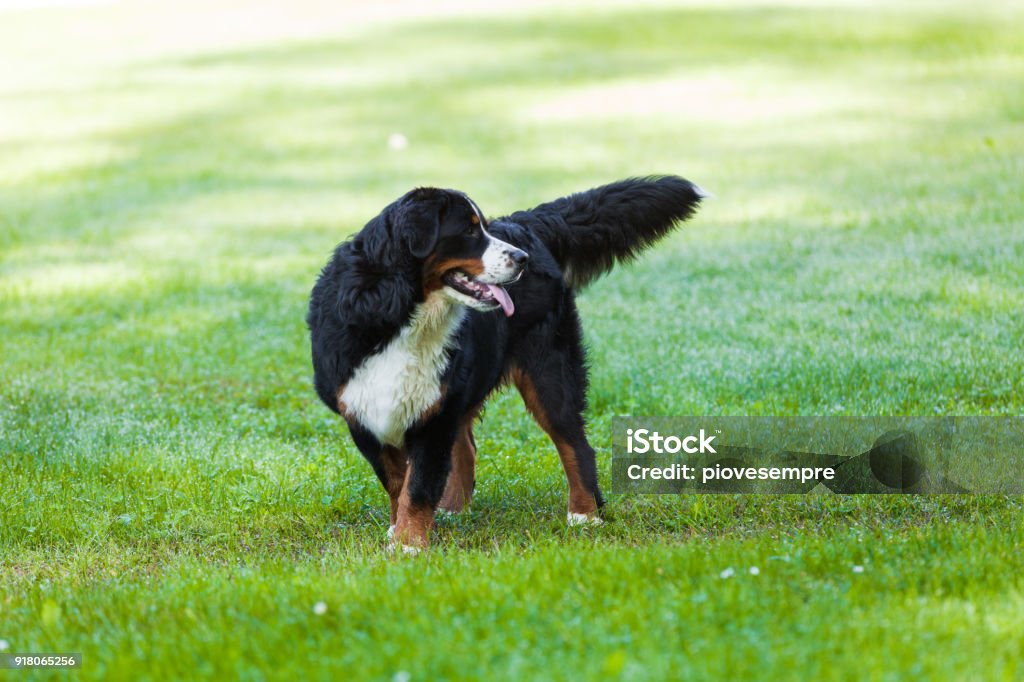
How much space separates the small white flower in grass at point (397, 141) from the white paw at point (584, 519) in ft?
42.4

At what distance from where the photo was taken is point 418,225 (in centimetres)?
503

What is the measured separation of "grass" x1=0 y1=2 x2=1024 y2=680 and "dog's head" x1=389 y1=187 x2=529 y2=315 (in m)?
1.14

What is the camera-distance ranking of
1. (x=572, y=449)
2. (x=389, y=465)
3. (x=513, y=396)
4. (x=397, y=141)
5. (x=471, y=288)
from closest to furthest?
(x=471, y=288) → (x=389, y=465) → (x=572, y=449) → (x=513, y=396) → (x=397, y=141)

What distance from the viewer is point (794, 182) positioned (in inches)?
581

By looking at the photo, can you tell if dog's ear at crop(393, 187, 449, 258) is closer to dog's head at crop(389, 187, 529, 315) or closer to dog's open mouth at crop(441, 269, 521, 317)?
dog's head at crop(389, 187, 529, 315)

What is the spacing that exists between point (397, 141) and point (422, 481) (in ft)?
44.4

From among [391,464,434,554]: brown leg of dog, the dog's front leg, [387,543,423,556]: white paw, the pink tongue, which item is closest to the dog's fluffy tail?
the pink tongue

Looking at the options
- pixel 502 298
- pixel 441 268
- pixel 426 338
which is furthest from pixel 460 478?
pixel 441 268

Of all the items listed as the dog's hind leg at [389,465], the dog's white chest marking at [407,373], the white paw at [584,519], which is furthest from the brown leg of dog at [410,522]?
the white paw at [584,519]

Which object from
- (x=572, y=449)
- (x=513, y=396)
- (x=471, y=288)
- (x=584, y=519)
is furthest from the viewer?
(x=513, y=396)

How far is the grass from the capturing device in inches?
145

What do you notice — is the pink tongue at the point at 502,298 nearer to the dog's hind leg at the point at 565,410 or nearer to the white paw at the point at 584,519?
the dog's hind leg at the point at 565,410

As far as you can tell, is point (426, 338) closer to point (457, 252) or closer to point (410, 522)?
point (457, 252)

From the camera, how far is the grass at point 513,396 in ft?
12.1
